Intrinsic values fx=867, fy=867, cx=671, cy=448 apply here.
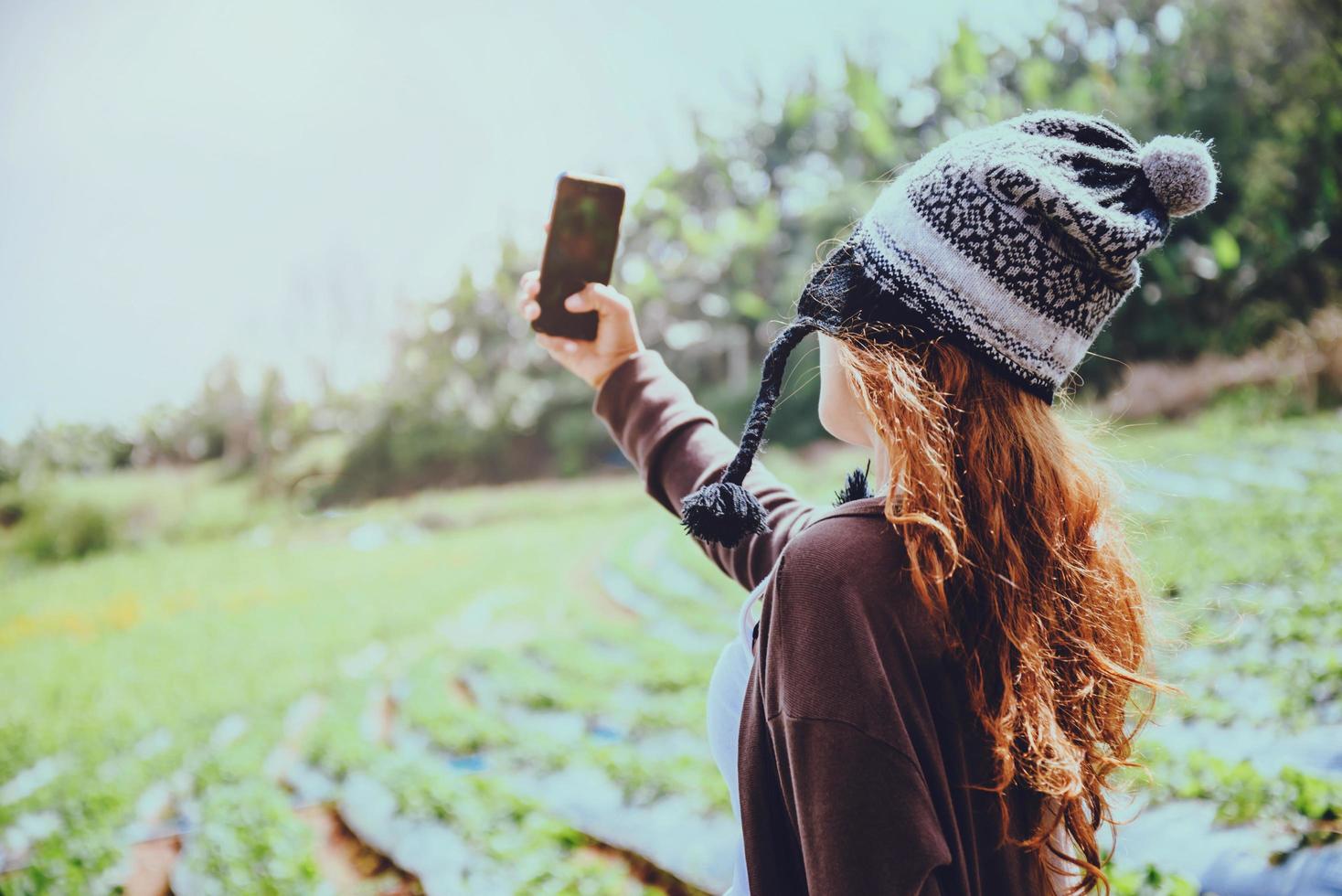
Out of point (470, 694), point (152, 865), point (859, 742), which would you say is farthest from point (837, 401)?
point (470, 694)

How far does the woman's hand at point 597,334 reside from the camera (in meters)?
1.28

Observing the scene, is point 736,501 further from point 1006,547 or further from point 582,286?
point 582,286

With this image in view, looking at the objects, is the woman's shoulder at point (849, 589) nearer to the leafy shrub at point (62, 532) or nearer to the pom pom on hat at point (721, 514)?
the pom pom on hat at point (721, 514)

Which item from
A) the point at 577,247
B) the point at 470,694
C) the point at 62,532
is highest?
the point at 577,247

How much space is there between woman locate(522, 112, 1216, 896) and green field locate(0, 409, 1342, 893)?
274 millimetres

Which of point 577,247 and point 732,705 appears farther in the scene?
point 577,247

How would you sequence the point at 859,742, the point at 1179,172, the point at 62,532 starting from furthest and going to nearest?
the point at 62,532 → the point at 1179,172 → the point at 859,742

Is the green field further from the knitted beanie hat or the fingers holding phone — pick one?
the fingers holding phone

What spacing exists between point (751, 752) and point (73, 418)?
24.1 ft

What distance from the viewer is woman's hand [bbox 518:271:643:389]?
1.28 metres

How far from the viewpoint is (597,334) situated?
1.33 metres

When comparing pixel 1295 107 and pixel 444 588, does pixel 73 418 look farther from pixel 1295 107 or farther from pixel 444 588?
pixel 1295 107

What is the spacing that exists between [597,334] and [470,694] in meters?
3.51

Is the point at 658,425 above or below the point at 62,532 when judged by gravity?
above
